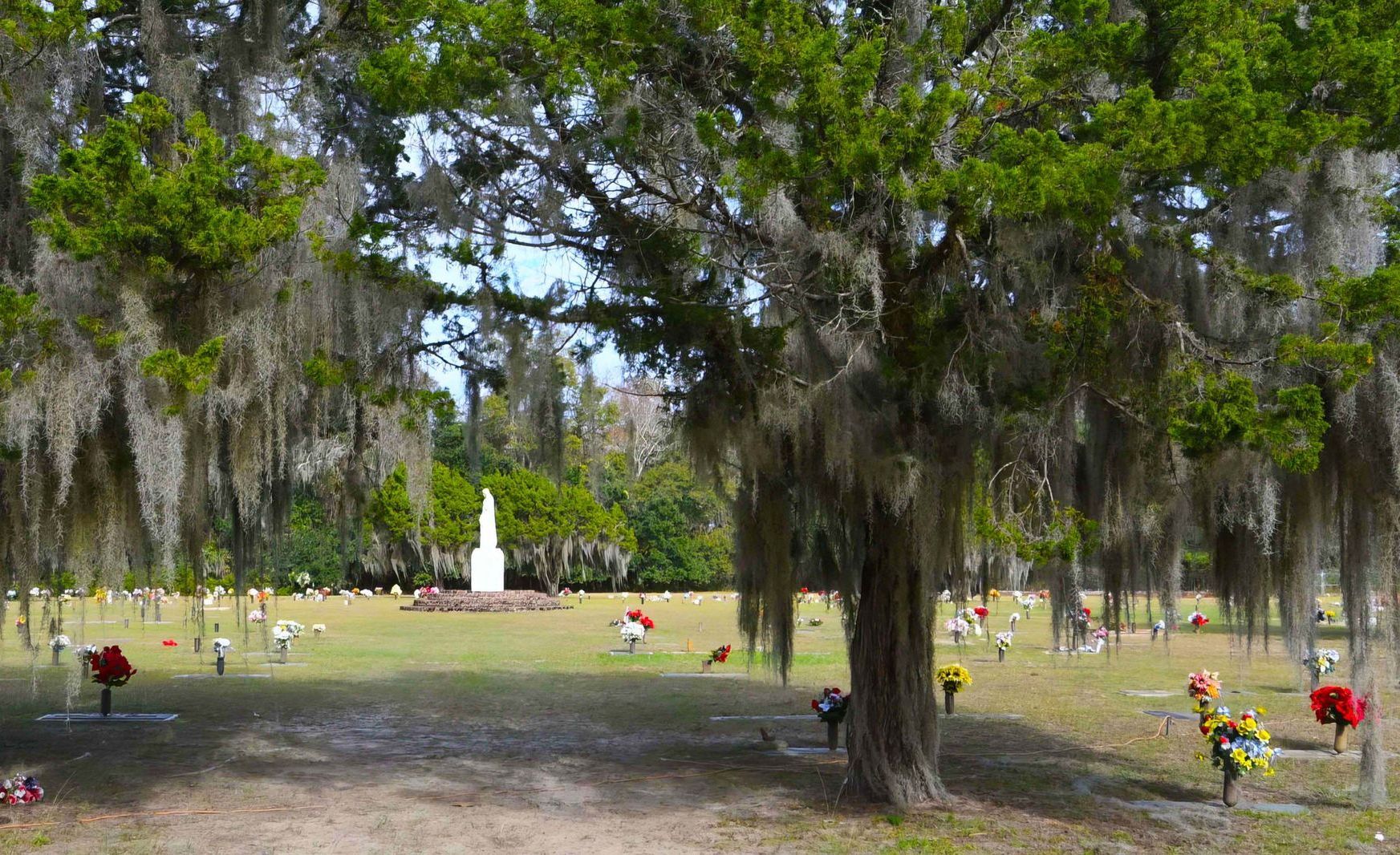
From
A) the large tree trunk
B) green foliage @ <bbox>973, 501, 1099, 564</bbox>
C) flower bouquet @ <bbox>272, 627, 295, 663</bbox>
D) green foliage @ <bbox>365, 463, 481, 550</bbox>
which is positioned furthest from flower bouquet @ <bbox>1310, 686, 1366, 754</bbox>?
green foliage @ <bbox>365, 463, 481, 550</bbox>

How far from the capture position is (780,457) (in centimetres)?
717

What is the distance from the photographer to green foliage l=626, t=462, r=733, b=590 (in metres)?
45.9

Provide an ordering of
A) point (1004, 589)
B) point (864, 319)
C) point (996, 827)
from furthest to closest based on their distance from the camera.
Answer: point (1004, 589) → point (996, 827) → point (864, 319)

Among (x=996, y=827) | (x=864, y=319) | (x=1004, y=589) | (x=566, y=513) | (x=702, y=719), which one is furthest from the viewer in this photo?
(x=1004, y=589)

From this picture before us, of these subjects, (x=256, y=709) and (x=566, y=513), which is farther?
(x=566, y=513)

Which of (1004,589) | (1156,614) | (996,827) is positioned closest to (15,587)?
(996,827)

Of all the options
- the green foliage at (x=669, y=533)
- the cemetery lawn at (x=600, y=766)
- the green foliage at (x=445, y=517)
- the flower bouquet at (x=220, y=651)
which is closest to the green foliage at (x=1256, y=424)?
the cemetery lawn at (x=600, y=766)

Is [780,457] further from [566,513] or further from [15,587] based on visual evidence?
[566,513]

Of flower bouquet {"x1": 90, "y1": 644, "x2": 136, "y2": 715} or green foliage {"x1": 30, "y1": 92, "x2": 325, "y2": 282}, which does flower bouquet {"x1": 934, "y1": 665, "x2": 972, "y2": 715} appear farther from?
flower bouquet {"x1": 90, "y1": 644, "x2": 136, "y2": 715}

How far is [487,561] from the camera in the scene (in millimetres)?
35188

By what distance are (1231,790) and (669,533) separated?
39045 millimetres

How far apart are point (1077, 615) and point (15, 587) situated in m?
7.35

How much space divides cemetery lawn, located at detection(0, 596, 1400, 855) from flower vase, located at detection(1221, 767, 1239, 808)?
102 millimetres

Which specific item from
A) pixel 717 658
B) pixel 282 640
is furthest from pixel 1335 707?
pixel 282 640
